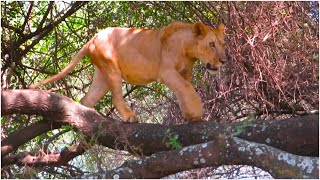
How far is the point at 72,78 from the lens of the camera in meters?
5.95

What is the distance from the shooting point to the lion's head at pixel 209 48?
13.0ft

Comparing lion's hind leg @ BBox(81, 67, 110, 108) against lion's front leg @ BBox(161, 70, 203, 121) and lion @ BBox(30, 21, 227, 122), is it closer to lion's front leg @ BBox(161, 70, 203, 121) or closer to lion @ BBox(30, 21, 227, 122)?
lion @ BBox(30, 21, 227, 122)

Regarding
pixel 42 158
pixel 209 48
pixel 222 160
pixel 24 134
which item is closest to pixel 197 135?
pixel 222 160

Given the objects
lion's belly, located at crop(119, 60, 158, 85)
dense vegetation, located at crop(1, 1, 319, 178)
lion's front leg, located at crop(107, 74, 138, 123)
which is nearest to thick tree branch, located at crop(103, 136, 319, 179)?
dense vegetation, located at crop(1, 1, 319, 178)

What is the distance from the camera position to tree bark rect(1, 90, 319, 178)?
118 inches

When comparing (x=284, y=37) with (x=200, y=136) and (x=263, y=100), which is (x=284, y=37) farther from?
(x=200, y=136)

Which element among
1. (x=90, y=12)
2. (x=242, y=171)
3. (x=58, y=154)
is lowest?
(x=242, y=171)

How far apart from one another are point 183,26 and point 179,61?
25 cm

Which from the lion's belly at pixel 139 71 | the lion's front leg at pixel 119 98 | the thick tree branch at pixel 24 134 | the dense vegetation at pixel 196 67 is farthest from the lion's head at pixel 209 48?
the thick tree branch at pixel 24 134

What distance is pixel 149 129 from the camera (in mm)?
3727

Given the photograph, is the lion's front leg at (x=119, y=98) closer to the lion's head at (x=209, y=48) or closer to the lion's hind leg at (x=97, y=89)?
the lion's hind leg at (x=97, y=89)

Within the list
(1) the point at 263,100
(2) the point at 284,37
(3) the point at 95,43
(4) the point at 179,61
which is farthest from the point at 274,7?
(3) the point at 95,43

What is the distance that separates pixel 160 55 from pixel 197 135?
74 cm

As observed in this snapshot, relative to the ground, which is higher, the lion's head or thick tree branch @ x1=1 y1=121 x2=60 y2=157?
the lion's head
